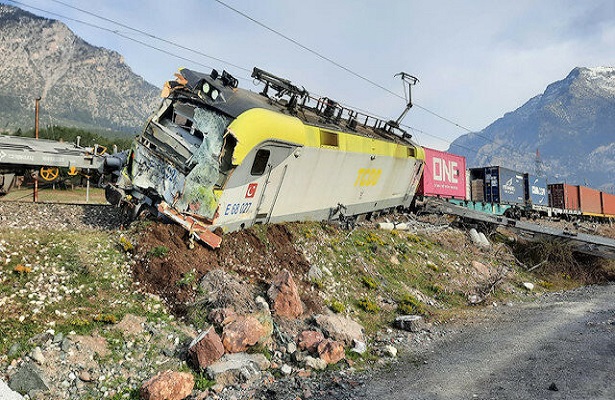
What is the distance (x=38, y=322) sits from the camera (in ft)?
23.5

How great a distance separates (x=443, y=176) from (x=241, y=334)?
77.7 ft

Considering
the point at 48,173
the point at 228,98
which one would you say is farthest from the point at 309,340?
the point at 48,173

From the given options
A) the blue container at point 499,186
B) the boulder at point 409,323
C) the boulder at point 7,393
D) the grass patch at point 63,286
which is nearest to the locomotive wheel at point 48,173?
the grass patch at point 63,286

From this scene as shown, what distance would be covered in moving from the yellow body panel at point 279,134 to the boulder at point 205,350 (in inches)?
172

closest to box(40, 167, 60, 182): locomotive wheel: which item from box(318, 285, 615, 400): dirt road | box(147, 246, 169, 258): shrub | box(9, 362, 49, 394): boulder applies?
box(147, 246, 169, 258): shrub

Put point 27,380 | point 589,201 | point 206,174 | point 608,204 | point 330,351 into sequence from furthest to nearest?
point 608,204 → point 589,201 → point 206,174 → point 330,351 → point 27,380

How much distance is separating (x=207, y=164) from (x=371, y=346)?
6.35m

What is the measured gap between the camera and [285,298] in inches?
392

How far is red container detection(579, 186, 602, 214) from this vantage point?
145ft

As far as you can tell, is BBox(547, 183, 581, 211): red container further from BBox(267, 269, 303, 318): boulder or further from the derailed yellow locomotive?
BBox(267, 269, 303, 318): boulder

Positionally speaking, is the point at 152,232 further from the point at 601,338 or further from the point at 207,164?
the point at 601,338

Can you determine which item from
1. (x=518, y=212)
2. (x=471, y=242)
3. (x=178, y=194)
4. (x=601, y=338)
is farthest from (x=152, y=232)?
(x=518, y=212)

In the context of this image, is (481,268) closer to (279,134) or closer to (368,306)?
(368,306)

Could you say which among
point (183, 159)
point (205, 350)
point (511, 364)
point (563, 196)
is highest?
point (563, 196)
